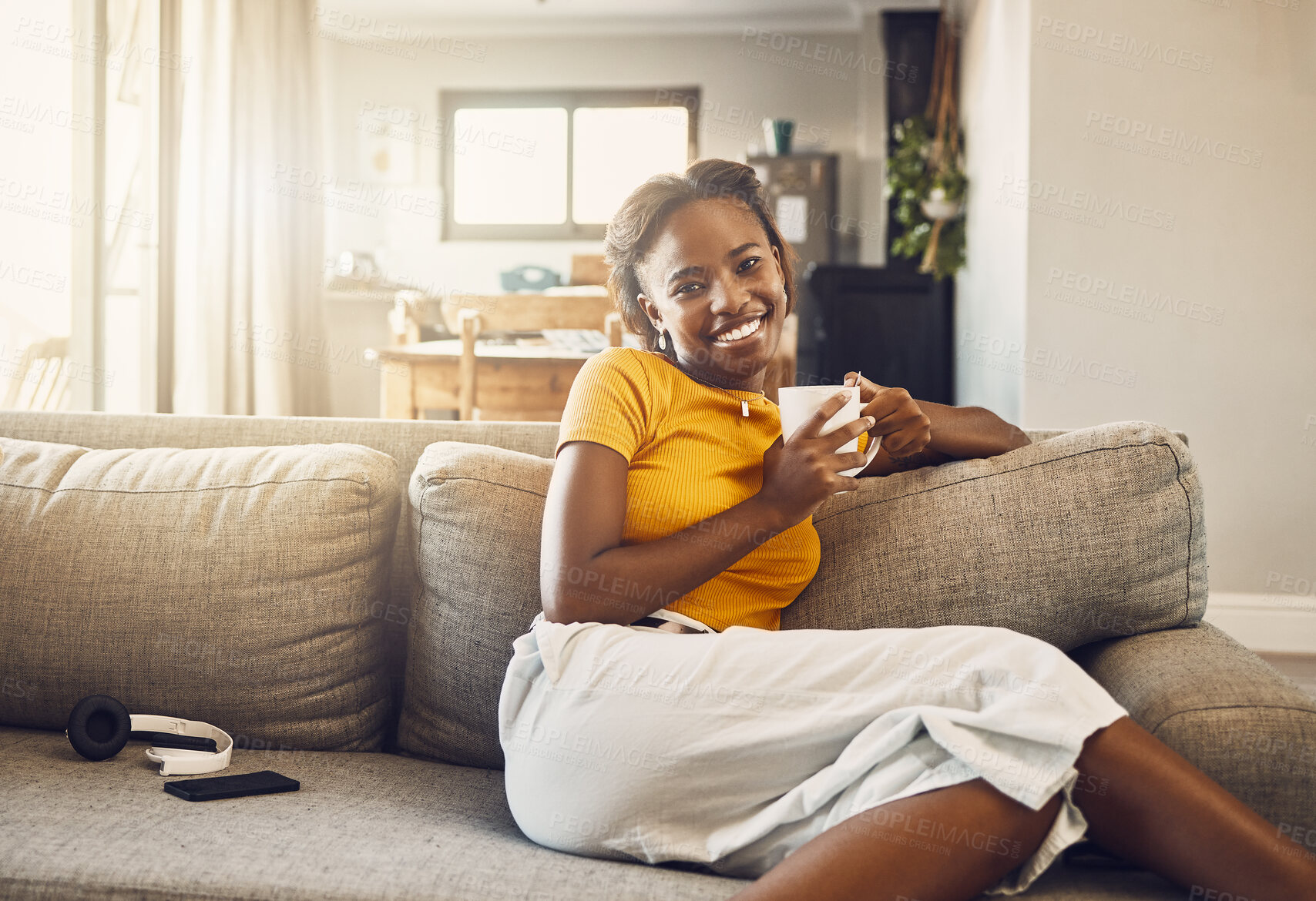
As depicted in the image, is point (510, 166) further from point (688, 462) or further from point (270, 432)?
point (688, 462)

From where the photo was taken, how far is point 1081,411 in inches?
111

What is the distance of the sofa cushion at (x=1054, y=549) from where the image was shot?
44.9 inches

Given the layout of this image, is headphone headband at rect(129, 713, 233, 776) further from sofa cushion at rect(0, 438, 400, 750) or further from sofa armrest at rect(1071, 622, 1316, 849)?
sofa armrest at rect(1071, 622, 1316, 849)

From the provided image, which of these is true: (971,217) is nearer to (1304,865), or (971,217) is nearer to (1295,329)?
(1295,329)

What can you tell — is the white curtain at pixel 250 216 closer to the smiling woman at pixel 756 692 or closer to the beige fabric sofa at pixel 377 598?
the beige fabric sofa at pixel 377 598

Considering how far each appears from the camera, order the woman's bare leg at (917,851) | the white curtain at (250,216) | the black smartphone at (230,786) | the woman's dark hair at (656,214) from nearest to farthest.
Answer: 1. the woman's bare leg at (917,851)
2. the black smartphone at (230,786)
3. the woman's dark hair at (656,214)
4. the white curtain at (250,216)

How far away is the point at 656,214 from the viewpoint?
4.25 ft

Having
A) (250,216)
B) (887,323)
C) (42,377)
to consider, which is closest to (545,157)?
(887,323)

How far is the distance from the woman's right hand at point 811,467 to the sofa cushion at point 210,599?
526mm

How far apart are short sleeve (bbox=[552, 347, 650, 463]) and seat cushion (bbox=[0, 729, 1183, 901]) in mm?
414

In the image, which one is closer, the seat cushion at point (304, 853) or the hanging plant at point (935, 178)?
the seat cushion at point (304, 853)

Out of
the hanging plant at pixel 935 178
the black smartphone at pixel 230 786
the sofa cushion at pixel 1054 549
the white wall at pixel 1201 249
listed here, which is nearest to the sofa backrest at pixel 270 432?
the black smartphone at pixel 230 786

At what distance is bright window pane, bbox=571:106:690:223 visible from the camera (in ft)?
21.7

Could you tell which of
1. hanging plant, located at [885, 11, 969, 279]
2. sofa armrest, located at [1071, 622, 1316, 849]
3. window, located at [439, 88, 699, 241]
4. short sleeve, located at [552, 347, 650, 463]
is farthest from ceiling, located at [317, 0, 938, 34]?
sofa armrest, located at [1071, 622, 1316, 849]
